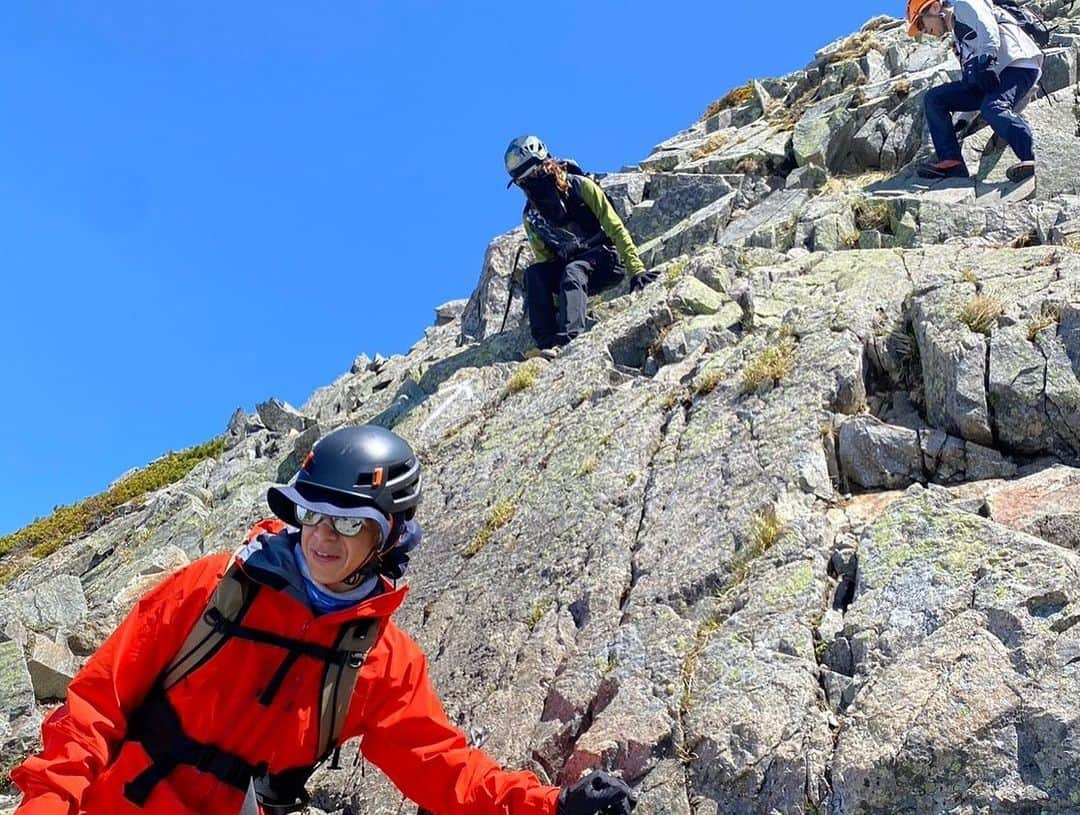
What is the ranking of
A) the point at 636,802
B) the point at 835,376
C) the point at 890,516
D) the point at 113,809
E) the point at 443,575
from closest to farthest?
the point at 113,809 → the point at 636,802 → the point at 890,516 → the point at 835,376 → the point at 443,575

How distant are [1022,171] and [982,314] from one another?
291 inches

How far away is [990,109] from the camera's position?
52.8 ft

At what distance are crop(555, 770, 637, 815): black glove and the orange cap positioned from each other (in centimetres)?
1656

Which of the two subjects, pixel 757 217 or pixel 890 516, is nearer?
pixel 890 516

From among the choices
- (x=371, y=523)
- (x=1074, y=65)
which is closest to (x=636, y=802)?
(x=371, y=523)

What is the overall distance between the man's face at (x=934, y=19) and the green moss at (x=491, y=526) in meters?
13.2

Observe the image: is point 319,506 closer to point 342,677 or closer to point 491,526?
point 342,677

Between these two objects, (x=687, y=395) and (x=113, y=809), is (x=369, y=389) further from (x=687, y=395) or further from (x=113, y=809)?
(x=113, y=809)

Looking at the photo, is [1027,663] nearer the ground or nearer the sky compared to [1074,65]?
nearer the ground

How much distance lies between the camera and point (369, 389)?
24.3m

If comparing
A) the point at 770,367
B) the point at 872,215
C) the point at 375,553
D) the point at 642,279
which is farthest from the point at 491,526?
the point at 872,215

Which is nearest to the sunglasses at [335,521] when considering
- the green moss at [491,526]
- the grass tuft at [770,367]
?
the green moss at [491,526]

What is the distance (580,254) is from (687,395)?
7.31m

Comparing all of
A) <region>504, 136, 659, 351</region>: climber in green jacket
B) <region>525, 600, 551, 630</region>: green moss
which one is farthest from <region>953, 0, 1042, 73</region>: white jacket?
<region>525, 600, 551, 630</region>: green moss
